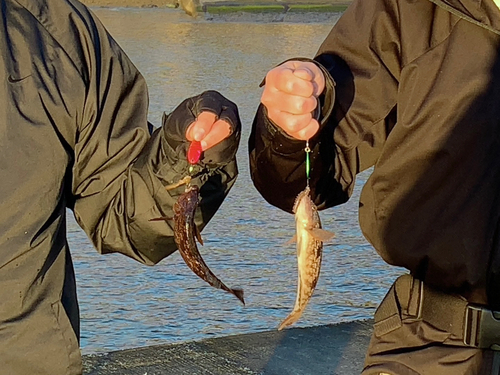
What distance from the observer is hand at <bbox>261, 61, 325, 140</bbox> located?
2631 mm

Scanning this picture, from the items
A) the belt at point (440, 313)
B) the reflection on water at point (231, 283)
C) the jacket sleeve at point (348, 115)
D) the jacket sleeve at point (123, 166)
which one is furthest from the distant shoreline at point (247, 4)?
the belt at point (440, 313)

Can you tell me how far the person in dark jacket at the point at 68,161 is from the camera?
3045 millimetres

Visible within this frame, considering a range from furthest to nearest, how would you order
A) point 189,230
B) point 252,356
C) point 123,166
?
point 252,356 → point 123,166 → point 189,230

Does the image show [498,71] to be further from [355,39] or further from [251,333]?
[251,333]

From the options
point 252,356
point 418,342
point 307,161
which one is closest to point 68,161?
point 307,161

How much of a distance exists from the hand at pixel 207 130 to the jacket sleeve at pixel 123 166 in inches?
6.5

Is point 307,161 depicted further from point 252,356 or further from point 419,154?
point 252,356

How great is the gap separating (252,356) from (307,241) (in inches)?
98.7

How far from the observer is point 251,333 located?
5.55 meters

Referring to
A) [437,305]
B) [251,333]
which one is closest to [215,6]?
[251,333]

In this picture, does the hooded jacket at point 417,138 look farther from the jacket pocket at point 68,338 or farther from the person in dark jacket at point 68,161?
the jacket pocket at point 68,338

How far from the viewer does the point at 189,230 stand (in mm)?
2996

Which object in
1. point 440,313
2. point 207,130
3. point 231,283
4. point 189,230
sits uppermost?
point 207,130

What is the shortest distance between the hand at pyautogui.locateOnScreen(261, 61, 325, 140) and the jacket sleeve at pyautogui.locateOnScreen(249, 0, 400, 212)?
7.4 inches
